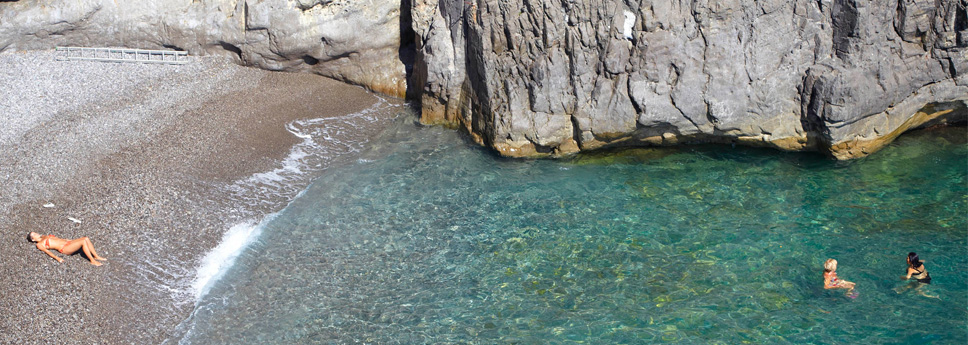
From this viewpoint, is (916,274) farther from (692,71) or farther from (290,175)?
(290,175)

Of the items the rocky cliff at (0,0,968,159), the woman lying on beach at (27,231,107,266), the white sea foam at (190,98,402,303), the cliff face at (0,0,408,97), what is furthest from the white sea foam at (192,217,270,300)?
the cliff face at (0,0,408,97)

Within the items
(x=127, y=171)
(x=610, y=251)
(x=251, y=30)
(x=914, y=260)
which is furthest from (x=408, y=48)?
(x=914, y=260)

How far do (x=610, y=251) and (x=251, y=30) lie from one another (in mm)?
10848

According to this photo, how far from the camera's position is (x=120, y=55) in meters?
17.2

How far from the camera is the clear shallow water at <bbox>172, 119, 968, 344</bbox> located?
9656 millimetres

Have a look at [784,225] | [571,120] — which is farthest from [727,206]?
[571,120]

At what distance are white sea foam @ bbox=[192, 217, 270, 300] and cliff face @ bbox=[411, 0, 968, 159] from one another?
5.09 m

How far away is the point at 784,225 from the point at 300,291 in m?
7.92

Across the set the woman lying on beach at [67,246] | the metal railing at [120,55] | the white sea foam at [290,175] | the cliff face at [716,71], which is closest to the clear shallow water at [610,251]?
the white sea foam at [290,175]

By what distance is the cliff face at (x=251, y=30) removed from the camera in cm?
1659

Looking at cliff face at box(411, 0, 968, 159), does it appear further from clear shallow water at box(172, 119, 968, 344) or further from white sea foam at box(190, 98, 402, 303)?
white sea foam at box(190, 98, 402, 303)

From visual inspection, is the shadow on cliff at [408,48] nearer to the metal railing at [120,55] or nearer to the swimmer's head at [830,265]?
the metal railing at [120,55]

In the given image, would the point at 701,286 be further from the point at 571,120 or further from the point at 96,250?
the point at 96,250

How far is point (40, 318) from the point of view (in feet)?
31.8
